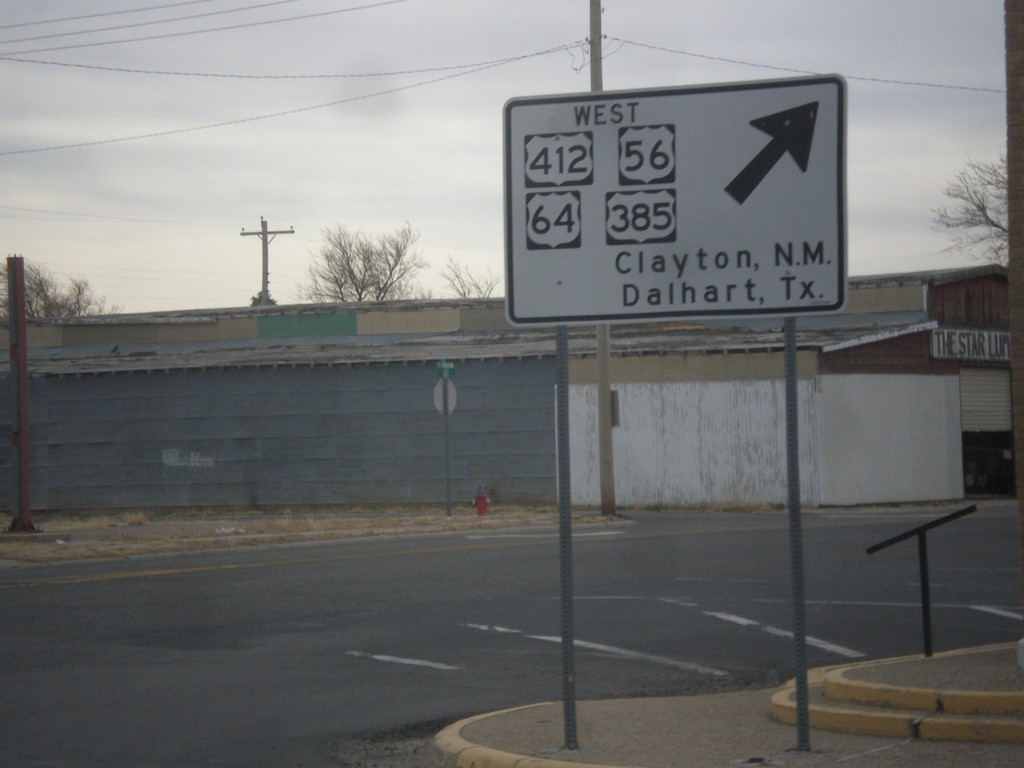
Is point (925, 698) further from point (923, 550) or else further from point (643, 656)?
point (643, 656)

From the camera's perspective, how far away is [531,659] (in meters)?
11.0

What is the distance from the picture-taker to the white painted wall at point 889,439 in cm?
3394

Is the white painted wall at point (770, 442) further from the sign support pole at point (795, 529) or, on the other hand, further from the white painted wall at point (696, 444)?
the sign support pole at point (795, 529)

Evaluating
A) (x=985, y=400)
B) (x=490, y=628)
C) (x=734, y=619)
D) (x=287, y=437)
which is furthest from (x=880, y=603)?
(x=287, y=437)

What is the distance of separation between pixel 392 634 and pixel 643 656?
2670 mm

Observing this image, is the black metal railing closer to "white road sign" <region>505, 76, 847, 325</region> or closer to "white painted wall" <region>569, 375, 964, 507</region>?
"white road sign" <region>505, 76, 847, 325</region>

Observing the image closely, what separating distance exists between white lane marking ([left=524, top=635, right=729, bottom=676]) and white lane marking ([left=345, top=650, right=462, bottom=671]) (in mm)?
1182

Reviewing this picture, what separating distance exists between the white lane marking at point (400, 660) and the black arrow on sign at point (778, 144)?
5398 millimetres

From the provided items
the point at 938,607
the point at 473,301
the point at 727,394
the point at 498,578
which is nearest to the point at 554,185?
the point at 938,607

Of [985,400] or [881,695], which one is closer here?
[881,695]

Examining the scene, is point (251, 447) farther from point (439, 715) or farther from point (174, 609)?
point (439, 715)

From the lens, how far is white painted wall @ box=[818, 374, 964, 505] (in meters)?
33.9

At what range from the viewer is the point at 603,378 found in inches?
1112

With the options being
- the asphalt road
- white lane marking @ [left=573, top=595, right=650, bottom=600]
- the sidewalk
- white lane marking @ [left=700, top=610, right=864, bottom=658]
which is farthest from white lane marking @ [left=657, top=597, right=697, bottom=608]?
the sidewalk
